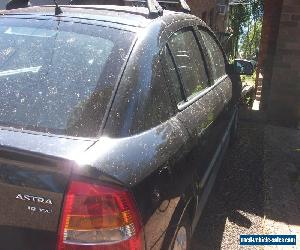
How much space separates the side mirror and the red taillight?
11.1 feet

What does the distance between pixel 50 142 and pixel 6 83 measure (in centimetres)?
65

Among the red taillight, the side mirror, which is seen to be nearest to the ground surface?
the side mirror

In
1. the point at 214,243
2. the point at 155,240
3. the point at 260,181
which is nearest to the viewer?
the point at 155,240

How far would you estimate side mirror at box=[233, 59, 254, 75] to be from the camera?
488cm

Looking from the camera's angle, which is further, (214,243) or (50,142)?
(214,243)

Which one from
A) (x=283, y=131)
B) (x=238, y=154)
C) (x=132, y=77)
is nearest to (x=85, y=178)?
(x=132, y=77)

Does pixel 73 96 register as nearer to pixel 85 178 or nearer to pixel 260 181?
pixel 85 178

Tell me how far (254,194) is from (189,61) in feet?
6.12

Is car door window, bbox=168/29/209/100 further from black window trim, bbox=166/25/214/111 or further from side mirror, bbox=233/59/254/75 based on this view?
side mirror, bbox=233/59/254/75

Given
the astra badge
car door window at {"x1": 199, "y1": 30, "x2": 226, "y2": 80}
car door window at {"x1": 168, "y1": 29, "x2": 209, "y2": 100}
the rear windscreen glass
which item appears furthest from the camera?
car door window at {"x1": 199, "y1": 30, "x2": 226, "y2": 80}

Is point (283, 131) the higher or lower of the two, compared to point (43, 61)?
lower

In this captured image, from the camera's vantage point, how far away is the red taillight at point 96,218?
178 centimetres

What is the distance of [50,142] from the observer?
6.25ft

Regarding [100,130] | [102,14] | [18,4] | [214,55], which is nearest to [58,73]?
[100,130]
